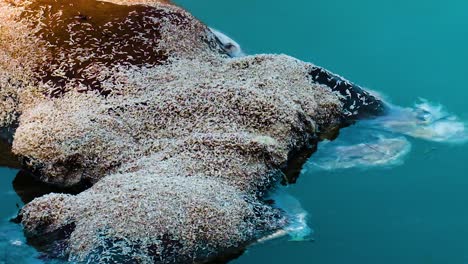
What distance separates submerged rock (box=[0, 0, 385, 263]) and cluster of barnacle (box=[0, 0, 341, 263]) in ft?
0.06

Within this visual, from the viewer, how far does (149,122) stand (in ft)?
36.5

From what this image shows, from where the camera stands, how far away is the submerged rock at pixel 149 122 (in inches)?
351

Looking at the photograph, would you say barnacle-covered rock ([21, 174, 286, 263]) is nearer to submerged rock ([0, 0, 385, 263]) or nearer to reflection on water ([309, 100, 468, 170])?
submerged rock ([0, 0, 385, 263])

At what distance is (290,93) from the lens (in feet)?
38.3

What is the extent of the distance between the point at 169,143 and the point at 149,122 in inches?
25.6

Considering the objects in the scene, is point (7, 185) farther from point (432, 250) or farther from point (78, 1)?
point (432, 250)

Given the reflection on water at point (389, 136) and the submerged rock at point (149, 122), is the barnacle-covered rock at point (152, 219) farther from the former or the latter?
the reflection on water at point (389, 136)

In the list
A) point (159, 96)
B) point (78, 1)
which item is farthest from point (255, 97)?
point (78, 1)

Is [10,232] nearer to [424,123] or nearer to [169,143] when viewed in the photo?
[169,143]

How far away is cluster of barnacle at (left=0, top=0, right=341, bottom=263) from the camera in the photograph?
8.82 meters

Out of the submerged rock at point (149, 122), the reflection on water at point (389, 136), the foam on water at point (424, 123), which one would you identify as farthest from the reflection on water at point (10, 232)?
the foam on water at point (424, 123)

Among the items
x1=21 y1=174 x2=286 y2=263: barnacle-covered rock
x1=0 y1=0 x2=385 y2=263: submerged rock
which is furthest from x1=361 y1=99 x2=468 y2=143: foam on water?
x1=21 y1=174 x2=286 y2=263: barnacle-covered rock

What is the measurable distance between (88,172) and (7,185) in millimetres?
1379

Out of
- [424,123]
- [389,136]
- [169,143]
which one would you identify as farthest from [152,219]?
[424,123]
